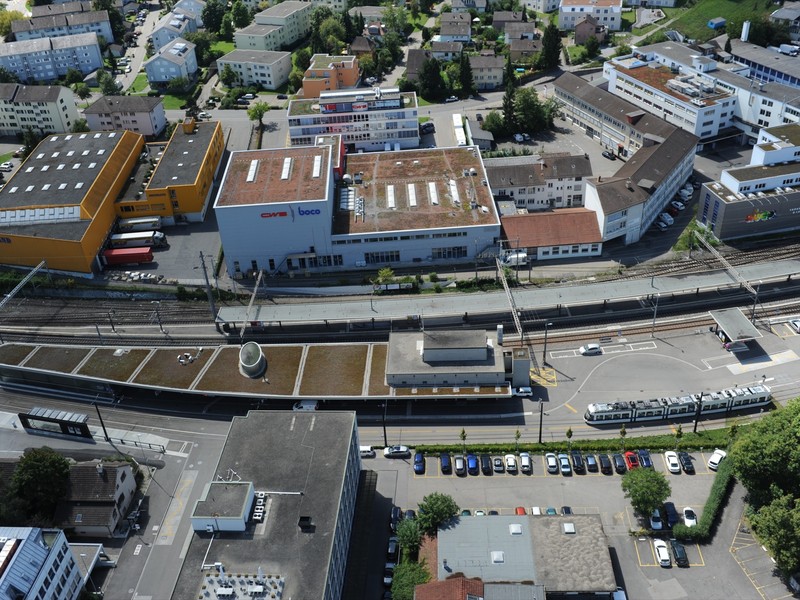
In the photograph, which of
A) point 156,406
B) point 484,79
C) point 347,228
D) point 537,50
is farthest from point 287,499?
point 537,50

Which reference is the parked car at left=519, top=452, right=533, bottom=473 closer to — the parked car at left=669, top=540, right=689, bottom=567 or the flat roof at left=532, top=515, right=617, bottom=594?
the flat roof at left=532, top=515, right=617, bottom=594

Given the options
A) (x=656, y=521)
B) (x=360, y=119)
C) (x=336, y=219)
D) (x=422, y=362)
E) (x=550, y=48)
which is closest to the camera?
(x=656, y=521)

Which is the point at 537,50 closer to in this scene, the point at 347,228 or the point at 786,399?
the point at 347,228

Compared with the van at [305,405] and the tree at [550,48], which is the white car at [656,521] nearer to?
the van at [305,405]

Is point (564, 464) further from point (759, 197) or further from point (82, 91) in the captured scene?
point (82, 91)

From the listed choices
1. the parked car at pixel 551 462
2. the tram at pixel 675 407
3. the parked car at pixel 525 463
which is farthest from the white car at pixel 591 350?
the parked car at pixel 525 463

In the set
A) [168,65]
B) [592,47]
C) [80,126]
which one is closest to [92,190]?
[80,126]
